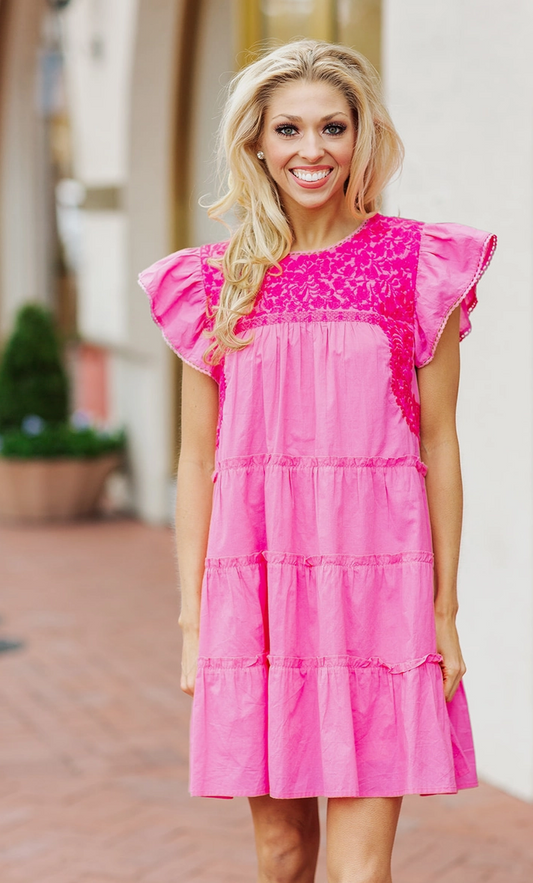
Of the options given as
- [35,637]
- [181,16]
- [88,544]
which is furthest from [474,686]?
[181,16]

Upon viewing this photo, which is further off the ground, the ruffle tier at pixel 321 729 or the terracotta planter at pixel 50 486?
the ruffle tier at pixel 321 729

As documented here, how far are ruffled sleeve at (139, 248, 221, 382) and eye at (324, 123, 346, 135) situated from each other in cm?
34

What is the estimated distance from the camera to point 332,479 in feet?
7.60

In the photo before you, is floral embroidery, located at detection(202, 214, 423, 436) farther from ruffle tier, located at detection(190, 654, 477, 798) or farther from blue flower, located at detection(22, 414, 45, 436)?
blue flower, located at detection(22, 414, 45, 436)

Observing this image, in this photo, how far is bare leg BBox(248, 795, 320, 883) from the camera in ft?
7.99

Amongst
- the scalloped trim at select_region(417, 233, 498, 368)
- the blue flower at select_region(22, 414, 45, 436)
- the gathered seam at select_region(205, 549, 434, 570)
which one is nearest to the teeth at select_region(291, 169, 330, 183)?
the scalloped trim at select_region(417, 233, 498, 368)

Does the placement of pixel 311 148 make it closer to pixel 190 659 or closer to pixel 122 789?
pixel 190 659

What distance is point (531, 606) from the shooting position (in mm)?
3986

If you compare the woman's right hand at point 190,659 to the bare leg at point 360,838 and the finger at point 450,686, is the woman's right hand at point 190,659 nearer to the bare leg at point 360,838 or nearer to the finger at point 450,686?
the bare leg at point 360,838

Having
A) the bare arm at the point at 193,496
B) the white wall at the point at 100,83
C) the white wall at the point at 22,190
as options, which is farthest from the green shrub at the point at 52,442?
the bare arm at the point at 193,496

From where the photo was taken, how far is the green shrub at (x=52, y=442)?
9.15 m

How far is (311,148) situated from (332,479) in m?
0.60

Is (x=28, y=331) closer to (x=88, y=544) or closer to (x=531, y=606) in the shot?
(x=88, y=544)

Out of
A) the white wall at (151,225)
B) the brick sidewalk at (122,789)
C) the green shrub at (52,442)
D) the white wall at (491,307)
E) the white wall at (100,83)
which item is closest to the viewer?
the brick sidewalk at (122,789)
